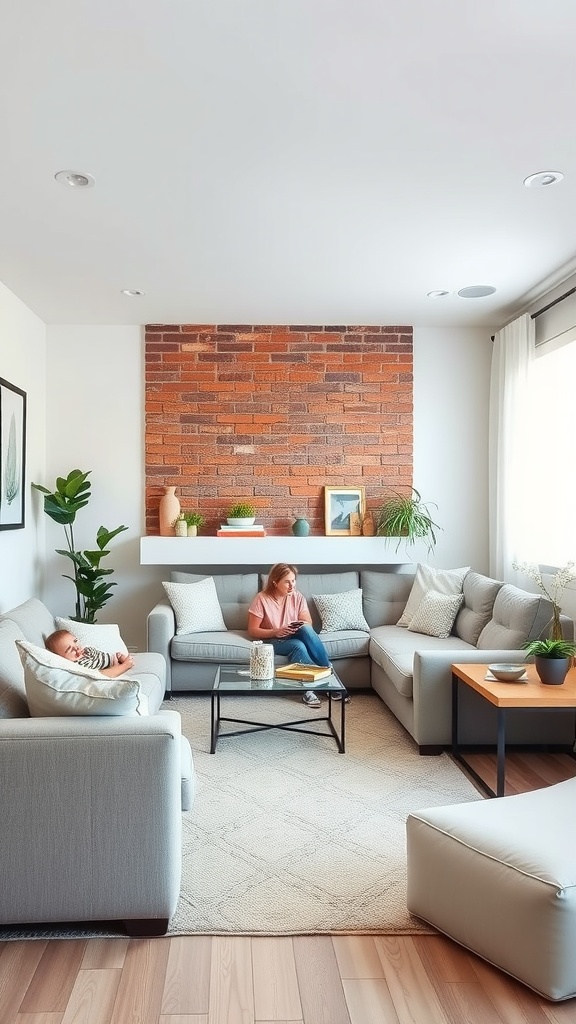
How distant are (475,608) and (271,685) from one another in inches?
64.7

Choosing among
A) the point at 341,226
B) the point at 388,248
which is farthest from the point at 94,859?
the point at 388,248

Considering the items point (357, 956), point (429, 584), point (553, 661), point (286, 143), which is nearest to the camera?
point (357, 956)

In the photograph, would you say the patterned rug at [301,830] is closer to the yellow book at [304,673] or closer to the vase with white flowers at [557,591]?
the yellow book at [304,673]

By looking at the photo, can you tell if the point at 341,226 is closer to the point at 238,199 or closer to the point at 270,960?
the point at 238,199

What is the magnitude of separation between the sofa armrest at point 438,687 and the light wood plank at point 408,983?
5.58 feet

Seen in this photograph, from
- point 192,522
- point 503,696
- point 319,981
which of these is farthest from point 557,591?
point 319,981

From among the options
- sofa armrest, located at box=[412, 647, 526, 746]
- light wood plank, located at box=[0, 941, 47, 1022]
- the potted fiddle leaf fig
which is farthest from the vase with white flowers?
the potted fiddle leaf fig

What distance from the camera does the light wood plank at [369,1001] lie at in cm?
188

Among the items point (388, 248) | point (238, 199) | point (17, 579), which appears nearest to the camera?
point (238, 199)

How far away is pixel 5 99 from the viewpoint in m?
2.62

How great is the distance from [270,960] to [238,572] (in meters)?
3.86

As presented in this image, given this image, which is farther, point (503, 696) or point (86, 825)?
point (503, 696)

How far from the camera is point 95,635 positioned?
3.94 metres

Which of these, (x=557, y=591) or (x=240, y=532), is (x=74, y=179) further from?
(x=557, y=591)
